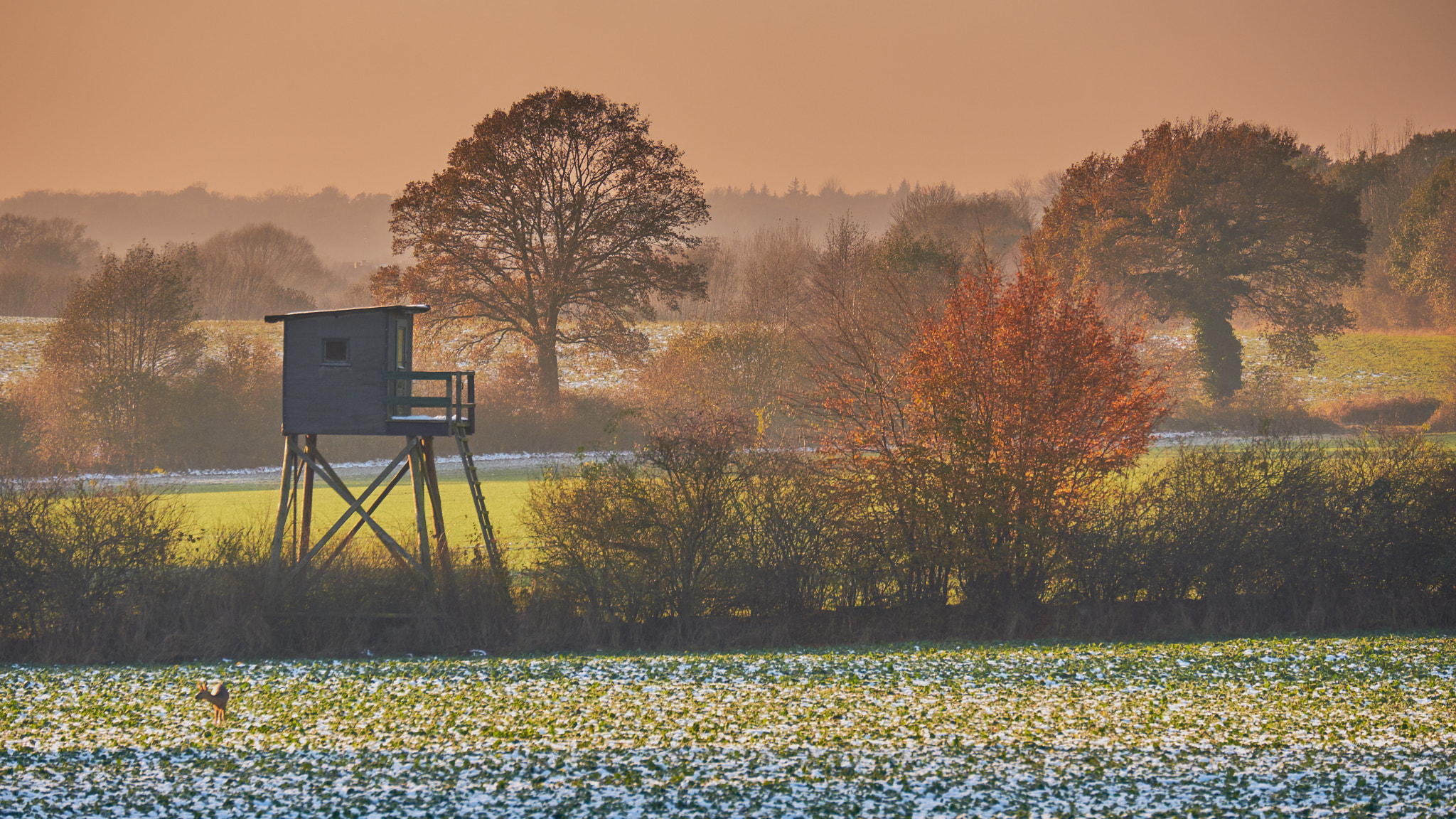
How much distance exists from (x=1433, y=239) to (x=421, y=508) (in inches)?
2490

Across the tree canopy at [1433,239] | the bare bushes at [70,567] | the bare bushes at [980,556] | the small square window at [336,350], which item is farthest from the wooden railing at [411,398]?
the tree canopy at [1433,239]

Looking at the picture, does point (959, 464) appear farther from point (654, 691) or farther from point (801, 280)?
point (801, 280)

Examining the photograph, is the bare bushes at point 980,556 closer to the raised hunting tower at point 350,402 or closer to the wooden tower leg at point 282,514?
the raised hunting tower at point 350,402

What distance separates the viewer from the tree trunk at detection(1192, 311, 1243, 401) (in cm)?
5303

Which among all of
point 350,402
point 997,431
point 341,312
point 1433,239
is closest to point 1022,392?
point 997,431

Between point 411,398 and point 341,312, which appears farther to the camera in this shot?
point 341,312

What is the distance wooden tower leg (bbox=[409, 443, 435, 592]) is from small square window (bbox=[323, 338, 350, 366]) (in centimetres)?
184

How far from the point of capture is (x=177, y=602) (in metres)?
17.1

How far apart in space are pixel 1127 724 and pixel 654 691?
208 inches

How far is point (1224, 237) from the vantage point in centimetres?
5159

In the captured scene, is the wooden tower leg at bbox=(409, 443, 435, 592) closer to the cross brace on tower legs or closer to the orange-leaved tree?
the cross brace on tower legs

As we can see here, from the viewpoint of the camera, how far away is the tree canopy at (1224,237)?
51188mm

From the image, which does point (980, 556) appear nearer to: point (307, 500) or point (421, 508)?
point (421, 508)

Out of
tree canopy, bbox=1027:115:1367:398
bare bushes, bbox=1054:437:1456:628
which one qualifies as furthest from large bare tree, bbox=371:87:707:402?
bare bushes, bbox=1054:437:1456:628
